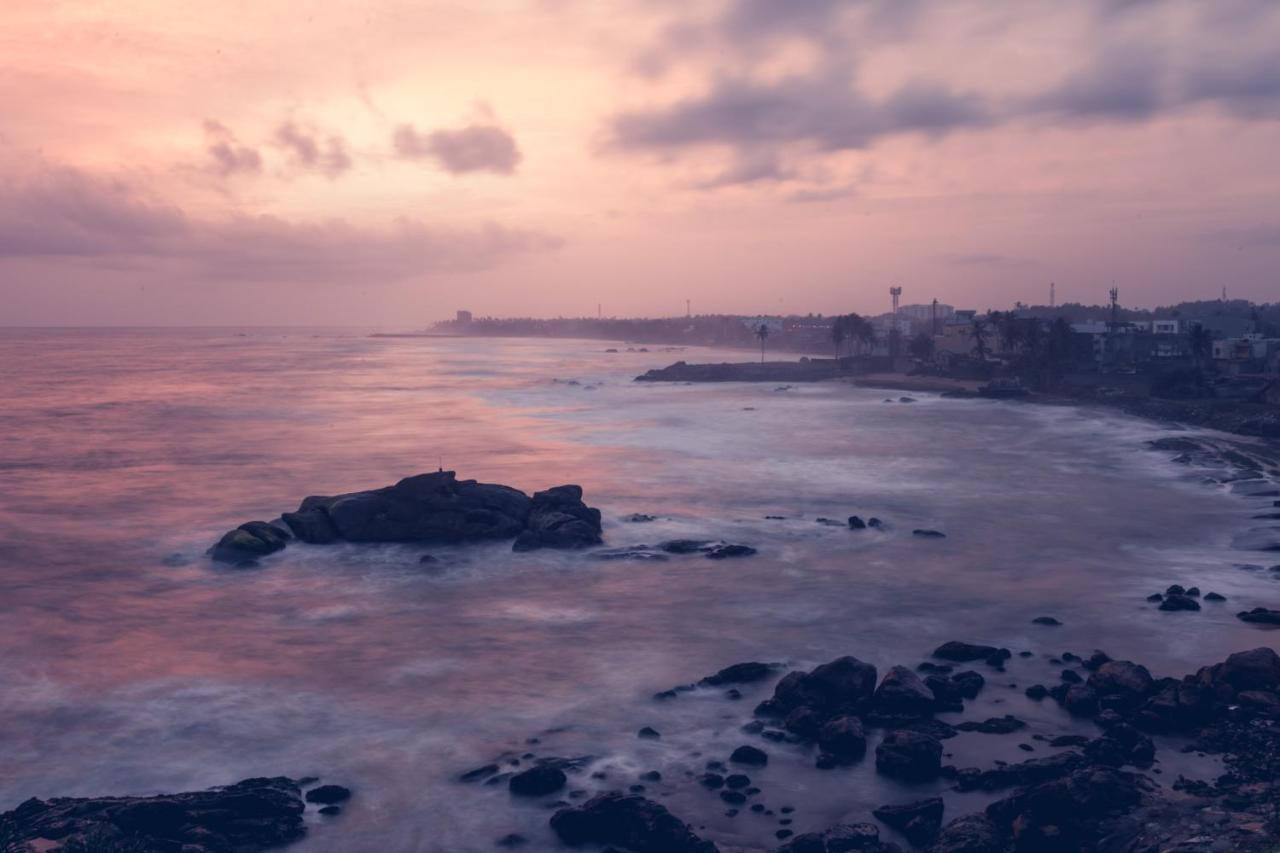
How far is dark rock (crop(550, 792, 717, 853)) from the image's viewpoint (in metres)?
17.0

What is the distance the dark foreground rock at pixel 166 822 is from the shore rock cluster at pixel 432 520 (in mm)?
22108

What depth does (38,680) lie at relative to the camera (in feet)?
86.8

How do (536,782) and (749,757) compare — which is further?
(749,757)

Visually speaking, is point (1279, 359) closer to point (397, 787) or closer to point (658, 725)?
point (658, 725)

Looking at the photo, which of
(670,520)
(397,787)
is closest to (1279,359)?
(670,520)

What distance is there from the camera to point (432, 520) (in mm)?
42250

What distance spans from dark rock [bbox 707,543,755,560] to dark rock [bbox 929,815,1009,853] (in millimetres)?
21832

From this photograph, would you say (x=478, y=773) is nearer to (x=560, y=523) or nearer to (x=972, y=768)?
(x=972, y=768)

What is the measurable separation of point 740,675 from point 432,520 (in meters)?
20.9

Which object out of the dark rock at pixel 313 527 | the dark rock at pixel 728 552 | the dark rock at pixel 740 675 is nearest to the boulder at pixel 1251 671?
the dark rock at pixel 740 675

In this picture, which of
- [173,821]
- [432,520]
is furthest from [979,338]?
[173,821]

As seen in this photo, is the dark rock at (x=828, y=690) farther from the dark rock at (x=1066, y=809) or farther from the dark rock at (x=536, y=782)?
the dark rock at (x=536, y=782)

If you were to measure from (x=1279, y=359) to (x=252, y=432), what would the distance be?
338ft

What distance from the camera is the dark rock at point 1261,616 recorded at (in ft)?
93.9
